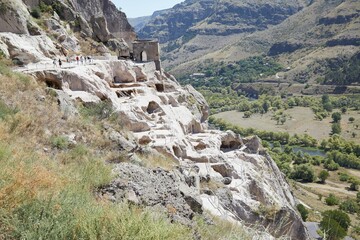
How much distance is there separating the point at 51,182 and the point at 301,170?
211ft

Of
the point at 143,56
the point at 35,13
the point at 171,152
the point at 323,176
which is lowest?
the point at 323,176

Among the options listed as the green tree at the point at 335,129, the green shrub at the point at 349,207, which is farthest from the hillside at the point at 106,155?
the green tree at the point at 335,129

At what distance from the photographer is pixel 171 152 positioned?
56.4 ft

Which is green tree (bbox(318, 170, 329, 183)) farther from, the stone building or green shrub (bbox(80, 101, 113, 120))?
green shrub (bbox(80, 101, 113, 120))

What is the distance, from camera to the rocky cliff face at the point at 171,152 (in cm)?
855

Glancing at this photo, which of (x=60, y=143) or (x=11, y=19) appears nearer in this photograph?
(x=60, y=143)

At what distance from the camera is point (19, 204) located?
15.9 ft

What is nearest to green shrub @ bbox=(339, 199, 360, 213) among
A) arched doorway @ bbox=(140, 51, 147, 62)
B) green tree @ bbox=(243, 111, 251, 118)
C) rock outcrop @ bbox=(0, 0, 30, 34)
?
arched doorway @ bbox=(140, 51, 147, 62)

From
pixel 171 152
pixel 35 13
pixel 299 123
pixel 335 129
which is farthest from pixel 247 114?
pixel 171 152

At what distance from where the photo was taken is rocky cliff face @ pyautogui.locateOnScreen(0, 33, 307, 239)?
8.55 m

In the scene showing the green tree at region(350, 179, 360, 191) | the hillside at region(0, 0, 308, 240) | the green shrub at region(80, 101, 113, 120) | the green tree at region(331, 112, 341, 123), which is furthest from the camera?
the green tree at region(331, 112, 341, 123)

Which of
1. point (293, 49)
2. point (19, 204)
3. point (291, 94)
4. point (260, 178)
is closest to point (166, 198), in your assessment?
point (19, 204)

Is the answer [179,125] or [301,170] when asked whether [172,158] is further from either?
[301,170]

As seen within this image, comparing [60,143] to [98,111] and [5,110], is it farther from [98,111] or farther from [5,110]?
[98,111]
